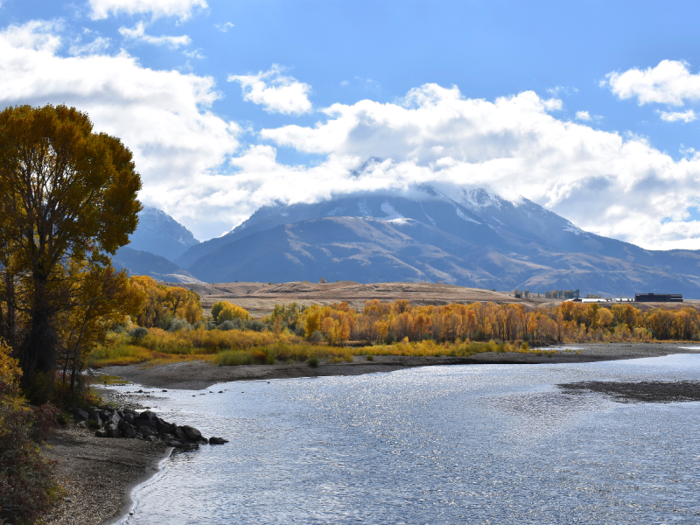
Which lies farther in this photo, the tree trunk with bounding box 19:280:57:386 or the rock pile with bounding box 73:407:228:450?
the tree trunk with bounding box 19:280:57:386

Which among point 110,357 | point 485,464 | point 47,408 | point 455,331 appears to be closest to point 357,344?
point 455,331

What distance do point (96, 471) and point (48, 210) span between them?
587 inches

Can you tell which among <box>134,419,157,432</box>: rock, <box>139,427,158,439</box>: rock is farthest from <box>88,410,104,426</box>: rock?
<box>139,427,158,439</box>: rock

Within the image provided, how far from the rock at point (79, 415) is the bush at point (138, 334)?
4844 cm

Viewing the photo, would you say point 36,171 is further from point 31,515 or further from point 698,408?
point 698,408

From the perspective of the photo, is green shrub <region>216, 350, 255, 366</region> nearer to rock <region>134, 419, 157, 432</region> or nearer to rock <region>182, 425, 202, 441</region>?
rock <region>134, 419, 157, 432</region>

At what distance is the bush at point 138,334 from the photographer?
75562 millimetres

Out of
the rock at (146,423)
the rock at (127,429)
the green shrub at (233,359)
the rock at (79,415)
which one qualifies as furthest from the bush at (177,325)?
the rock at (127,429)

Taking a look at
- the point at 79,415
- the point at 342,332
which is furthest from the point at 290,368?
the point at 79,415

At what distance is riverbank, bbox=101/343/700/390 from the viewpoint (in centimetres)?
5397

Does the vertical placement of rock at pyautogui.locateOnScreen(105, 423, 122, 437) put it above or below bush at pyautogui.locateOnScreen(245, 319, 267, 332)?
below

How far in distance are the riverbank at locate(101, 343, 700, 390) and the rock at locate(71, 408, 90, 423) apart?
67.3 feet

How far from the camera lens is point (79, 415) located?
2862cm

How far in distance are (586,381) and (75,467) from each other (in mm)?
53003
